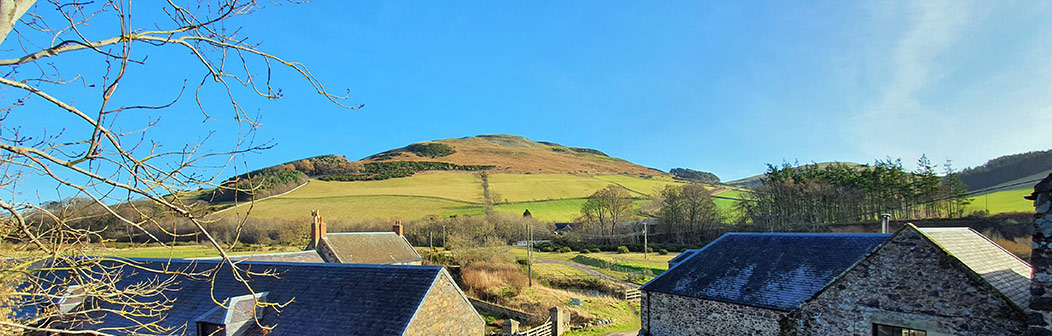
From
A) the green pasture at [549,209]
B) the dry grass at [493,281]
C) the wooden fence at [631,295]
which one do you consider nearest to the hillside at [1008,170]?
the wooden fence at [631,295]

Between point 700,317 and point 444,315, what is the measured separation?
8246mm

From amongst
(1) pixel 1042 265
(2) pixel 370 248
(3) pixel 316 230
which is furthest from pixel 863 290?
(2) pixel 370 248

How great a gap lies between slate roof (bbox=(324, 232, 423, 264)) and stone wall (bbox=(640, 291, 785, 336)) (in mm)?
17384

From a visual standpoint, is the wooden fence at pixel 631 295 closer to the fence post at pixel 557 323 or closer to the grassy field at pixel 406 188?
the fence post at pixel 557 323

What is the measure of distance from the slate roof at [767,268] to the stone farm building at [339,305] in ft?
24.4

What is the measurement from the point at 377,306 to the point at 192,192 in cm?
807

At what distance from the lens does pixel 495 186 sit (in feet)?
273

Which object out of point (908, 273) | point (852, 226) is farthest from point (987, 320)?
point (852, 226)

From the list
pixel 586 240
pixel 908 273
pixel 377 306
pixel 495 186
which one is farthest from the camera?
pixel 495 186

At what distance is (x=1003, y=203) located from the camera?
42812mm

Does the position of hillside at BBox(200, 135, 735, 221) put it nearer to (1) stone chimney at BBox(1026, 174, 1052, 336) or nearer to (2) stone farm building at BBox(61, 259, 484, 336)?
(2) stone farm building at BBox(61, 259, 484, 336)

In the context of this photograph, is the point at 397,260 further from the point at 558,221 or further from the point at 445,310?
the point at 558,221

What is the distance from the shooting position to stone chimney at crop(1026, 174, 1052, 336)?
6.02m

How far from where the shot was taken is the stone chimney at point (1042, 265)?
6.02 metres
